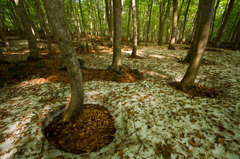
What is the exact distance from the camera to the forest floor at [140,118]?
2.23 meters

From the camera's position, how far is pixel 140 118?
10.3ft

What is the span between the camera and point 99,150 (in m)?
2.37

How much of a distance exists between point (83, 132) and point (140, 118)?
1.71 meters

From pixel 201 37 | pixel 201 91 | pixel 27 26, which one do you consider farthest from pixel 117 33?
pixel 27 26

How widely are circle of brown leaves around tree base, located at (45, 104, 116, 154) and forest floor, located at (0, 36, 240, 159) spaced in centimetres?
14

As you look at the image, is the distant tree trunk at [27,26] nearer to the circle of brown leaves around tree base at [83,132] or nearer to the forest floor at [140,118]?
the forest floor at [140,118]

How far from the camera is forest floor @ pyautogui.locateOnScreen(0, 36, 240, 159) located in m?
2.23

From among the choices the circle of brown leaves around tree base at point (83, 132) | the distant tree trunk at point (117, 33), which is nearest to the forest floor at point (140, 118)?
the circle of brown leaves around tree base at point (83, 132)

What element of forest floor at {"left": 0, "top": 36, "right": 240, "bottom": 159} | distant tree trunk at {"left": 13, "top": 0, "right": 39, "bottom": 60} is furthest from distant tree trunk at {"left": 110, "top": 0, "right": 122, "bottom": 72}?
distant tree trunk at {"left": 13, "top": 0, "right": 39, "bottom": 60}

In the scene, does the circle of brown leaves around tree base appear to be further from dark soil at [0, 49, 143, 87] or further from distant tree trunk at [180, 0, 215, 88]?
distant tree trunk at [180, 0, 215, 88]

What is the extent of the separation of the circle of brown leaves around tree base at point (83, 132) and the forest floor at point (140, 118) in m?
0.14

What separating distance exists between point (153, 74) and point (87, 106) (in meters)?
4.58

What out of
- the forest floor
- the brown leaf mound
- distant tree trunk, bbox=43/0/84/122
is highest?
distant tree trunk, bbox=43/0/84/122

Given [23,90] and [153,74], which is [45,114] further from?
[153,74]
